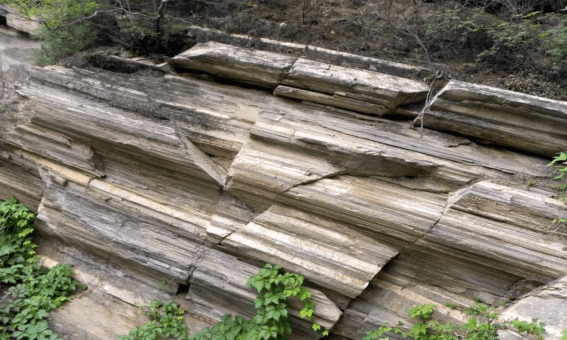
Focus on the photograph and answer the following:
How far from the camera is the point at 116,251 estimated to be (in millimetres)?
5695

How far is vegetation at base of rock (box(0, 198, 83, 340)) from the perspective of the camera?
17.0 feet

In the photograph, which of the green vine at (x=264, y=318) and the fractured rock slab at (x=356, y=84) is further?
the fractured rock slab at (x=356, y=84)

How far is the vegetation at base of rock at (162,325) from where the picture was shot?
5.04m

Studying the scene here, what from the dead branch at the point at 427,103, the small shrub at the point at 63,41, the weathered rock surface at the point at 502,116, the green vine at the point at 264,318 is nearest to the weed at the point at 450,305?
the green vine at the point at 264,318

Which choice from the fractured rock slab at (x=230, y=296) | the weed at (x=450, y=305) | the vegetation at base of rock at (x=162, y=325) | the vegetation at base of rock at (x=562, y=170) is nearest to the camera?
the vegetation at base of rock at (x=562, y=170)

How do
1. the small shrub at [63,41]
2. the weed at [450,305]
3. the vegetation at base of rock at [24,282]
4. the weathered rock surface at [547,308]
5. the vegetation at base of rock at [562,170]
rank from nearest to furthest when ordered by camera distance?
the weathered rock surface at [547,308] → the vegetation at base of rock at [562,170] → the weed at [450,305] → the vegetation at base of rock at [24,282] → the small shrub at [63,41]

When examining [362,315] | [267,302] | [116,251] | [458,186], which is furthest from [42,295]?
[458,186]

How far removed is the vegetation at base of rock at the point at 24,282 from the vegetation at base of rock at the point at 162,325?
3.46ft

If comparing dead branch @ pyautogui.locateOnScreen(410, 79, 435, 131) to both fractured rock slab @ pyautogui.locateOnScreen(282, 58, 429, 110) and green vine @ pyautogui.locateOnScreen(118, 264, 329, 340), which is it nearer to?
fractured rock slab @ pyautogui.locateOnScreen(282, 58, 429, 110)

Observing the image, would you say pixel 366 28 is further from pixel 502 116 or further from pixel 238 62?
pixel 502 116

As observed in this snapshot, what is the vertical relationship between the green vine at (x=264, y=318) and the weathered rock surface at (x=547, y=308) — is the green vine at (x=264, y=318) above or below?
below

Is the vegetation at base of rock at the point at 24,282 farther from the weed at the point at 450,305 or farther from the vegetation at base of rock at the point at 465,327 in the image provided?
the weed at the point at 450,305

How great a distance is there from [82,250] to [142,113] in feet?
7.65

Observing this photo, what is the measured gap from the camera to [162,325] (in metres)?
5.22
